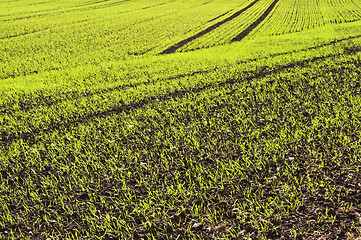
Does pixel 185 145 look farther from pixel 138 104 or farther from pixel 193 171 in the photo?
pixel 138 104

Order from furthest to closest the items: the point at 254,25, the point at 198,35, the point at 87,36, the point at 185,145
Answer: the point at 254,25, the point at 87,36, the point at 198,35, the point at 185,145

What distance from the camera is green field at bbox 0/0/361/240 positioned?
389 cm

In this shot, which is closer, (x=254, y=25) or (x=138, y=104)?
(x=138, y=104)

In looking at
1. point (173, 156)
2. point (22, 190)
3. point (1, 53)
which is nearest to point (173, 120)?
point (173, 156)

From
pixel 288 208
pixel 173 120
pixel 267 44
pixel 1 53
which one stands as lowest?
pixel 288 208

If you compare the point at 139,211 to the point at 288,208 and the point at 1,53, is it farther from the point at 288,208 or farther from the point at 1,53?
the point at 1,53

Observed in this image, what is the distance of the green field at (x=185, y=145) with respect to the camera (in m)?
3.89

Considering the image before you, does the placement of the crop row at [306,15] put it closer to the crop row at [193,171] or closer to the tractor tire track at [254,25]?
the tractor tire track at [254,25]

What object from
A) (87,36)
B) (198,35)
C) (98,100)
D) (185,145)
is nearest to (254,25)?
(198,35)

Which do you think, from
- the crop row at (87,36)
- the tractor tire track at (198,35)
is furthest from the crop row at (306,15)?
the crop row at (87,36)

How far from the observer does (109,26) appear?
934 inches

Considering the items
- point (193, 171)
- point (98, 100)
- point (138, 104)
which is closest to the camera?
point (193, 171)

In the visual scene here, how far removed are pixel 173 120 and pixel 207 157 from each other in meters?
1.96

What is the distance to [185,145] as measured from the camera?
5.79m
